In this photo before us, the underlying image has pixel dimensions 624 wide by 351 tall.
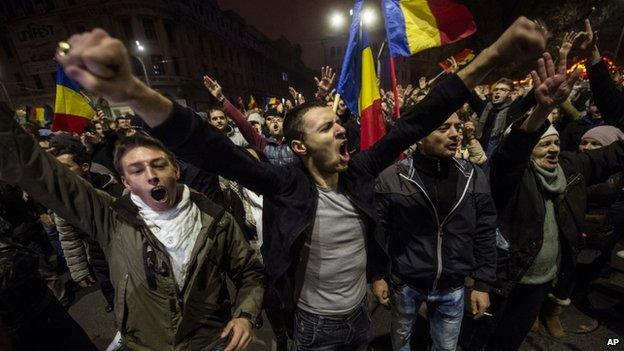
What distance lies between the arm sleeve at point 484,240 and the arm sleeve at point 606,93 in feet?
4.84

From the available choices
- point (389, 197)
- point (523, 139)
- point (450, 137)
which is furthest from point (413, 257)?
point (523, 139)

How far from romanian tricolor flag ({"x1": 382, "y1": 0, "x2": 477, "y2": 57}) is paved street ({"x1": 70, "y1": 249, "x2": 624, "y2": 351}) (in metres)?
3.63

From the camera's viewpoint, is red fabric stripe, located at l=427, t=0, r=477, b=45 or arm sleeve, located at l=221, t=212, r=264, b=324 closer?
arm sleeve, located at l=221, t=212, r=264, b=324

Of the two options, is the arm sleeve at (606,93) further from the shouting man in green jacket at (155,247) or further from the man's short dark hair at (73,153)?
the man's short dark hair at (73,153)

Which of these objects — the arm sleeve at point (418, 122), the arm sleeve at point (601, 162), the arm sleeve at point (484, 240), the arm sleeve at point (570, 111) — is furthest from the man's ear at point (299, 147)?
the arm sleeve at point (570, 111)

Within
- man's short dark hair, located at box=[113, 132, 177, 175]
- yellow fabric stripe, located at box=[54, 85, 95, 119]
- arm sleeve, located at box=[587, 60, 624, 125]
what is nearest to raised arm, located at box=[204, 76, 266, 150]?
yellow fabric stripe, located at box=[54, 85, 95, 119]

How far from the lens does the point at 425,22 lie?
4.18 metres

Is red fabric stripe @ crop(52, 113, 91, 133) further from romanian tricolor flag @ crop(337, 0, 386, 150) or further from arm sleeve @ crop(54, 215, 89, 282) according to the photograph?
romanian tricolor flag @ crop(337, 0, 386, 150)

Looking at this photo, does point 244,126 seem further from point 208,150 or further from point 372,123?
point 208,150

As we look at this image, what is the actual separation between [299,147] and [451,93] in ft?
3.05

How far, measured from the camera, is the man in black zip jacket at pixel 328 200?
149 cm

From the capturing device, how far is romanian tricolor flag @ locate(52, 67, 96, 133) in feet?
16.2

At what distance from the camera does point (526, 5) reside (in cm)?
2247

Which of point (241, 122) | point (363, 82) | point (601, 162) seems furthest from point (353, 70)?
point (601, 162)
